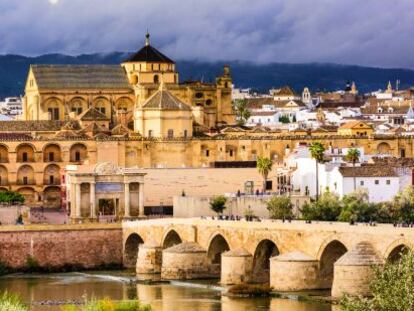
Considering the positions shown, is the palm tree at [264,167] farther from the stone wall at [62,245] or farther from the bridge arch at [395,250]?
the bridge arch at [395,250]

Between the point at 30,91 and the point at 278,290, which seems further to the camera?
the point at 30,91

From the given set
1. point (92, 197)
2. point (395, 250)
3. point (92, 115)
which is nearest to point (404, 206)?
point (395, 250)

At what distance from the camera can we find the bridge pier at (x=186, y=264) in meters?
85.1

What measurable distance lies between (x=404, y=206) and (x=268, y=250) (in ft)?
26.1

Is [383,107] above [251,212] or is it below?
above

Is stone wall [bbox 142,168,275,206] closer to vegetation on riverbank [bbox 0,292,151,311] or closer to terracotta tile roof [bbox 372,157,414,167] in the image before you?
terracotta tile roof [bbox 372,157,414,167]

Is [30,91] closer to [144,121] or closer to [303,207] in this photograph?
[144,121]

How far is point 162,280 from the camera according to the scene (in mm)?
85000

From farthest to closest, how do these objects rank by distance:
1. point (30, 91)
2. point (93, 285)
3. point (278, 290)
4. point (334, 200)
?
point (30, 91) → point (334, 200) → point (93, 285) → point (278, 290)

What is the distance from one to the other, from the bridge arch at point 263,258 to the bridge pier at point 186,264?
421 centimetres

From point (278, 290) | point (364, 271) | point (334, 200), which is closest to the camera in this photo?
point (364, 271)

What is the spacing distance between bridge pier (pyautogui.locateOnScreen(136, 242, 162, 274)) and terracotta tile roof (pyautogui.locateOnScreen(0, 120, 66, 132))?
32755mm

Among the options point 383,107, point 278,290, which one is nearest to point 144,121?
point 278,290

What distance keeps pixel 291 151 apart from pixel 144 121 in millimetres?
9796
